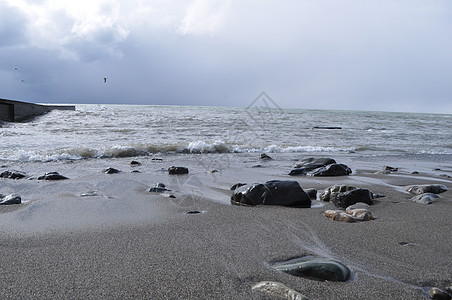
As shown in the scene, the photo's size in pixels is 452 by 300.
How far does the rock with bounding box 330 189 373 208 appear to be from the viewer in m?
3.67

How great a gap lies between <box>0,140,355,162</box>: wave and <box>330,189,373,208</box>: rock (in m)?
5.73

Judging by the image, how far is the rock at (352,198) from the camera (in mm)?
3672

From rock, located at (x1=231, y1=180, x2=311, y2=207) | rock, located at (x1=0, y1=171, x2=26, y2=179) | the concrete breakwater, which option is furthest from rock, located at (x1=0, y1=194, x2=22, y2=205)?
the concrete breakwater

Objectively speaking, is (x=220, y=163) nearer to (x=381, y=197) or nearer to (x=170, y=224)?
(x=381, y=197)

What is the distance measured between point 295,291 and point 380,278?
1.80ft

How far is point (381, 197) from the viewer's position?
4133mm

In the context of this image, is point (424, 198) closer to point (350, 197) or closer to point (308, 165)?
point (350, 197)

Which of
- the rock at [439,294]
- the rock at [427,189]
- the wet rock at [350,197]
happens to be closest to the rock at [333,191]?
the wet rock at [350,197]

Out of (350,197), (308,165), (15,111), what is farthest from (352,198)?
(15,111)

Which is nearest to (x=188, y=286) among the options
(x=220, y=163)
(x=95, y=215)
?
(x=95, y=215)

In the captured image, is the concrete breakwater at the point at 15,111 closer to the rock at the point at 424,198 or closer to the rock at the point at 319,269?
the rock at the point at 424,198

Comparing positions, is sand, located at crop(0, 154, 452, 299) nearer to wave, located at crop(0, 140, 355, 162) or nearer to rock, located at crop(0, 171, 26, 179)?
rock, located at crop(0, 171, 26, 179)

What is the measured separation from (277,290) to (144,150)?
7.48 meters

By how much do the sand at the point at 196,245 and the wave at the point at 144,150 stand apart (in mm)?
3017
